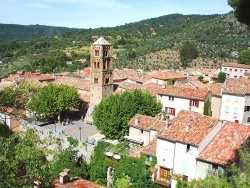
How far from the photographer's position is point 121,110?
38.6 meters

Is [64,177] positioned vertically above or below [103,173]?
above

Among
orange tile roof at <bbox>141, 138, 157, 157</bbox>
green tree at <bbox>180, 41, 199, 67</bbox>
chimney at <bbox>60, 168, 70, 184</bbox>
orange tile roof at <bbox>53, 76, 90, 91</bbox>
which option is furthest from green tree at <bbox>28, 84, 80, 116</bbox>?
green tree at <bbox>180, 41, 199, 67</bbox>

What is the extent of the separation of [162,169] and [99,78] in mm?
25020

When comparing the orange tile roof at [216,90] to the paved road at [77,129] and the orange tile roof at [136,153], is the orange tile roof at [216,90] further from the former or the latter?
the orange tile roof at [136,153]

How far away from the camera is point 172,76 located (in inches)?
2630

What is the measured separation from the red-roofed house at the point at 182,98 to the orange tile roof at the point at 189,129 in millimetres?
12567

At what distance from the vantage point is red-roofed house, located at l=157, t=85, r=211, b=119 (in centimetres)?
4262

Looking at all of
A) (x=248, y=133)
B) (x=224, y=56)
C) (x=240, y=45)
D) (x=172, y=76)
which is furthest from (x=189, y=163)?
(x=240, y=45)

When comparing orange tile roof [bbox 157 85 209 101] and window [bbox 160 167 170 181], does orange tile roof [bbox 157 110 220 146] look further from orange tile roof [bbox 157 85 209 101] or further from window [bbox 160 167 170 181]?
orange tile roof [bbox 157 85 209 101]

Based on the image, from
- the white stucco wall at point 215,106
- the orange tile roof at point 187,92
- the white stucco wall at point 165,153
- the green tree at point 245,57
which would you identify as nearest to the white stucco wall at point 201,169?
the white stucco wall at point 165,153

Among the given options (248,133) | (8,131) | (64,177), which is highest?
(8,131)

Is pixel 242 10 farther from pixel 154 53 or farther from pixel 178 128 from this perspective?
pixel 154 53

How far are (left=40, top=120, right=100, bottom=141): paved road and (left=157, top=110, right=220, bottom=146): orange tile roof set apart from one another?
16012mm

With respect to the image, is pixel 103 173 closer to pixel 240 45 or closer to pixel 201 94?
pixel 201 94
